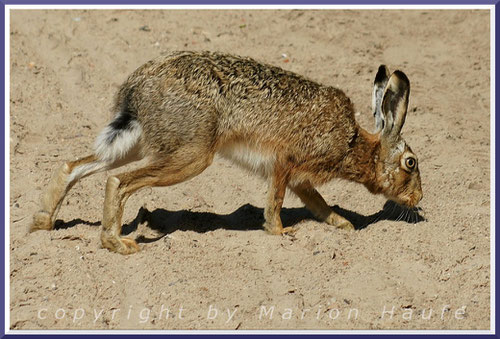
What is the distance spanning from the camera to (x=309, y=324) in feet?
19.6

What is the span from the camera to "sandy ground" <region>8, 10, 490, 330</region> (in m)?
6.16

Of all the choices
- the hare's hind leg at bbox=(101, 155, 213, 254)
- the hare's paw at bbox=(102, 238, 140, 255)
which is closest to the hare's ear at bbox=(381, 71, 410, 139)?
the hare's hind leg at bbox=(101, 155, 213, 254)

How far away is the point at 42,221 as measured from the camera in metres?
7.43

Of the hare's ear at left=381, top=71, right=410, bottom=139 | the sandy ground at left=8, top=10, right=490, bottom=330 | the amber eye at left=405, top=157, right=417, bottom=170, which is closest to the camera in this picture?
the sandy ground at left=8, top=10, right=490, bottom=330

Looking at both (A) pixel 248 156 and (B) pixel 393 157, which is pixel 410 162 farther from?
(A) pixel 248 156

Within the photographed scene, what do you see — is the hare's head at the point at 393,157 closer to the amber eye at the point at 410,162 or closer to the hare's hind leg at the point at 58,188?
the amber eye at the point at 410,162

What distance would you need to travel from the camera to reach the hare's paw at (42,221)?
7.43 meters

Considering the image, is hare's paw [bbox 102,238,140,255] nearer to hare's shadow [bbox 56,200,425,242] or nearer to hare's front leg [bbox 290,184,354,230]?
hare's shadow [bbox 56,200,425,242]

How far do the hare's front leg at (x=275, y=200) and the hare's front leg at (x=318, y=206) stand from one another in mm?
427

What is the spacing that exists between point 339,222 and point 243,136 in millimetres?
1507

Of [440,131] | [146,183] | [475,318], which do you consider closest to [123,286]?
[146,183]

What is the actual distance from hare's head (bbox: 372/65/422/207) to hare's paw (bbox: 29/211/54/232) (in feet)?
11.2
